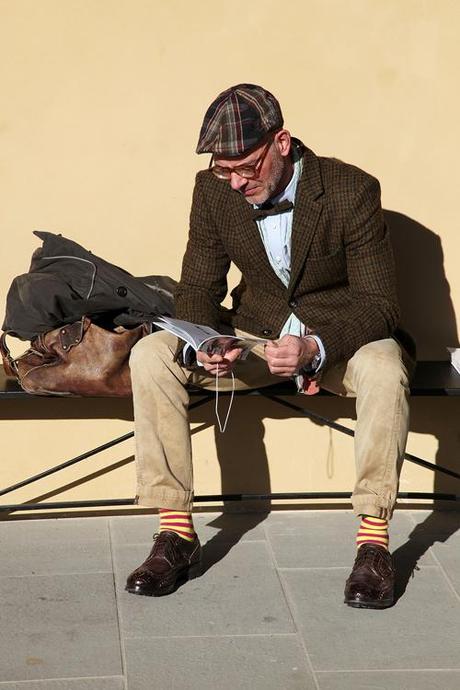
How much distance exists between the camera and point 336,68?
4.36 metres

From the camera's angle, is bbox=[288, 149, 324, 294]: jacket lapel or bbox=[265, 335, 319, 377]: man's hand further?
bbox=[288, 149, 324, 294]: jacket lapel

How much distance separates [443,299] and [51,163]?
1.55 m

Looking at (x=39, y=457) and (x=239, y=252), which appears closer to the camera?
(x=239, y=252)

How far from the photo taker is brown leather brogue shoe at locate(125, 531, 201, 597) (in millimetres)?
3830

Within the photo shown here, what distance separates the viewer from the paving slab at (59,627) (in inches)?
133

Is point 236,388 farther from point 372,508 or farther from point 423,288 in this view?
point 423,288

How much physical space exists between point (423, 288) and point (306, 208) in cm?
81

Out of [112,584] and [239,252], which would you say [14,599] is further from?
[239,252]

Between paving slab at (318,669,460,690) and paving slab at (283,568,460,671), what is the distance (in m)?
0.04

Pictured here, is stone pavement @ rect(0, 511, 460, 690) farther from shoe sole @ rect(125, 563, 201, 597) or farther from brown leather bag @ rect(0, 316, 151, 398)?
brown leather bag @ rect(0, 316, 151, 398)

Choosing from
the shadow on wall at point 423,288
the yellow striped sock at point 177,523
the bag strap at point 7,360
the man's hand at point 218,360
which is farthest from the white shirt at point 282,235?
the bag strap at point 7,360

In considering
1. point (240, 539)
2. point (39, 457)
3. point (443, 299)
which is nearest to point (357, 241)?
point (443, 299)

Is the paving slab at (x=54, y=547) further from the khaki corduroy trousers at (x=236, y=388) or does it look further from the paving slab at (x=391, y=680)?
the paving slab at (x=391, y=680)

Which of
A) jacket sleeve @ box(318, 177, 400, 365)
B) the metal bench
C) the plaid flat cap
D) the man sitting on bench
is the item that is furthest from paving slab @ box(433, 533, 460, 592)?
the plaid flat cap
